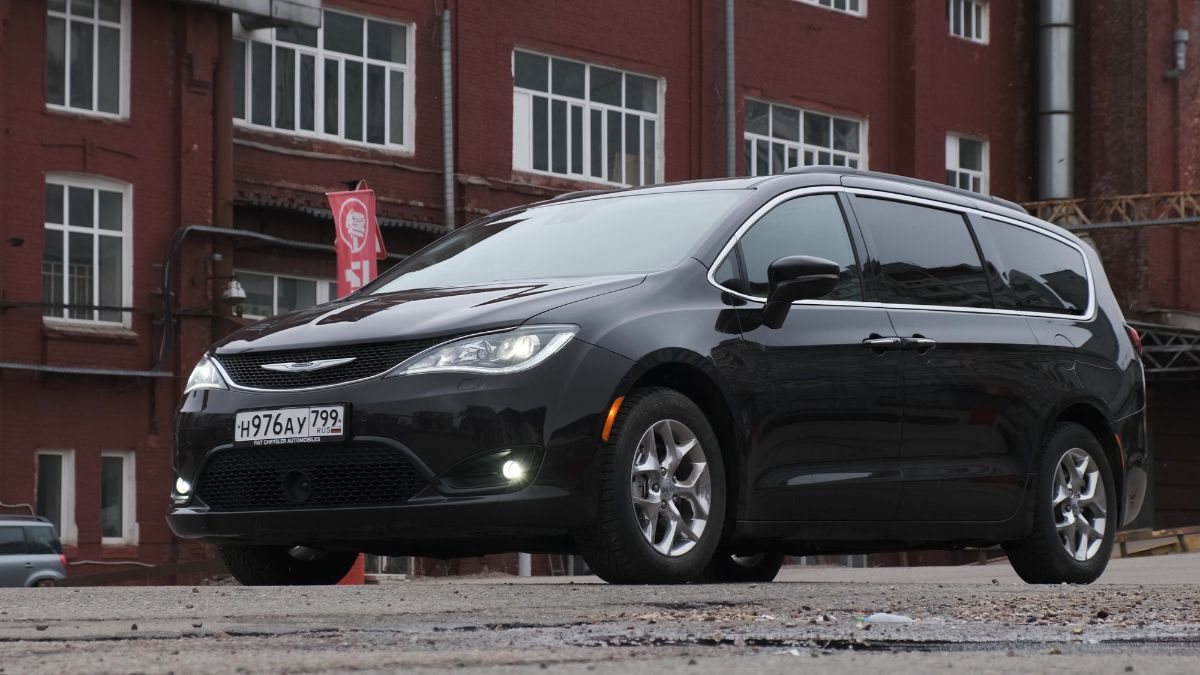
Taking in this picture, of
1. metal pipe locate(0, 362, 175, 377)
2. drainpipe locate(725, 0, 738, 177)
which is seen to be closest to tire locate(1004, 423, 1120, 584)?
metal pipe locate(0, 362, 175, 377)

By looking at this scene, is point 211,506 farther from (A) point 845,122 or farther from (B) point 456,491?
(A) point 845,122

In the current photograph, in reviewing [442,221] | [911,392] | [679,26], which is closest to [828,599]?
[911,392]

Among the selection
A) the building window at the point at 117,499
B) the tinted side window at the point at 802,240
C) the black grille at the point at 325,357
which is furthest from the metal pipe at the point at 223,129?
the black grille at the point at 325,357

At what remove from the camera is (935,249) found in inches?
388

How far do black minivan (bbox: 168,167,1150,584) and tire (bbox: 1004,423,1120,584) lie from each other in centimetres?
2

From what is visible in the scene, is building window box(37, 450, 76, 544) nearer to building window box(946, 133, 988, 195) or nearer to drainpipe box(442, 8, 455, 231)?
drainpipe box(442, 8, 455, 231)

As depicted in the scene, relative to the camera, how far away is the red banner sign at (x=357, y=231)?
2578 cm

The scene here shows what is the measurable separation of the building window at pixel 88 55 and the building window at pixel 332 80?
185cm

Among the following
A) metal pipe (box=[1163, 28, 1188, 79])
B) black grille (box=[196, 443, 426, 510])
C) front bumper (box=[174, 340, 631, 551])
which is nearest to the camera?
front bumper (box=[174, 340, 631, 551])

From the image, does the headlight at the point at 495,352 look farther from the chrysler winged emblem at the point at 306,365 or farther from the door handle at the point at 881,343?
the door handle at the point at 881,343

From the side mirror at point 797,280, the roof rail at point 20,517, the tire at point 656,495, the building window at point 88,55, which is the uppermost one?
the building window at point 88,55

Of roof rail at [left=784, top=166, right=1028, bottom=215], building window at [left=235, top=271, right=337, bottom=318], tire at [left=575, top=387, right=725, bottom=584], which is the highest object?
building window at [left=235, top=271, right=337, bottom=318]

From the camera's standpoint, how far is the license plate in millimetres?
7625

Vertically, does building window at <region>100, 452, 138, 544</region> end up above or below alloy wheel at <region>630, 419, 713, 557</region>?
below
